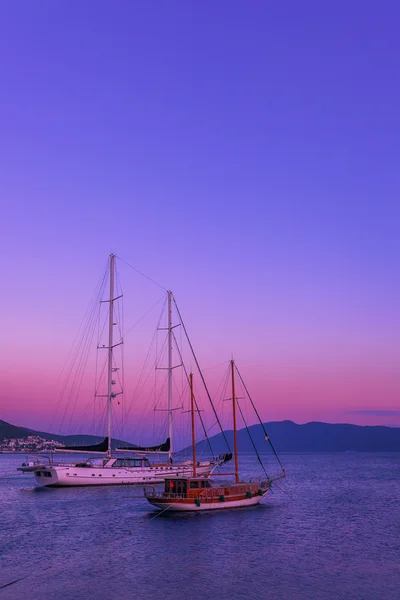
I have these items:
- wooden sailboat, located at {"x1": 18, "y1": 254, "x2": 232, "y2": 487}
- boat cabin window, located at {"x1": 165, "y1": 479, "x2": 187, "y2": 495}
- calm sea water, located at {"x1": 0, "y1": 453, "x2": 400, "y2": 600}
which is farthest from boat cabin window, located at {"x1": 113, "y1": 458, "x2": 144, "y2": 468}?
boat cabin window, located at {"x1": 165, "y1": 479, "x2": 187, "y2": 495}

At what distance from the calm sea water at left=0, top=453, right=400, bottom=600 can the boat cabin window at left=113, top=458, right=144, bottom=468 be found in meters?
15.8

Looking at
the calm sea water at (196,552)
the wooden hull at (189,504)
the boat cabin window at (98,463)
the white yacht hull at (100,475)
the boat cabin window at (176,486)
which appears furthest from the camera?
the boat cabin window at (98,463)

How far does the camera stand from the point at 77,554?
43438 mm

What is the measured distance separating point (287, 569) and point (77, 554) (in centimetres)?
1532

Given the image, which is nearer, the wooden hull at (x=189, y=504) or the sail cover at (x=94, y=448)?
the wooden hull at (x=189, y=504)

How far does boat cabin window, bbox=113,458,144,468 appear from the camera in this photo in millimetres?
90688

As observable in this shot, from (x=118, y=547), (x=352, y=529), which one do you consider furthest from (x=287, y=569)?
(x=352, y=529)

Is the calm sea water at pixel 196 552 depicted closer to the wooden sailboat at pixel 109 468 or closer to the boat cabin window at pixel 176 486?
the boat cabin window at pixel 176 486

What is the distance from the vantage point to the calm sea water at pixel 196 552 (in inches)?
1353

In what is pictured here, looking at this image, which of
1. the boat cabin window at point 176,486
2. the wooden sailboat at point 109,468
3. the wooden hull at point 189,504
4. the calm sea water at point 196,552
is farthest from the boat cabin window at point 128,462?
the boat cabin window at point 176,486

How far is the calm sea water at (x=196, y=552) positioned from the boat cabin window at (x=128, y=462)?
1582 centimetres

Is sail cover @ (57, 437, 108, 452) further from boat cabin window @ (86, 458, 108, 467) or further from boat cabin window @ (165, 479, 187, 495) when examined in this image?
boat cabin window @ (165, 479, 187, 495)

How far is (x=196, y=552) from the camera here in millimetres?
43812

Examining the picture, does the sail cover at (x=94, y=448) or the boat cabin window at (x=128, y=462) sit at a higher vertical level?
the sail cover at (x=94, y=448)
